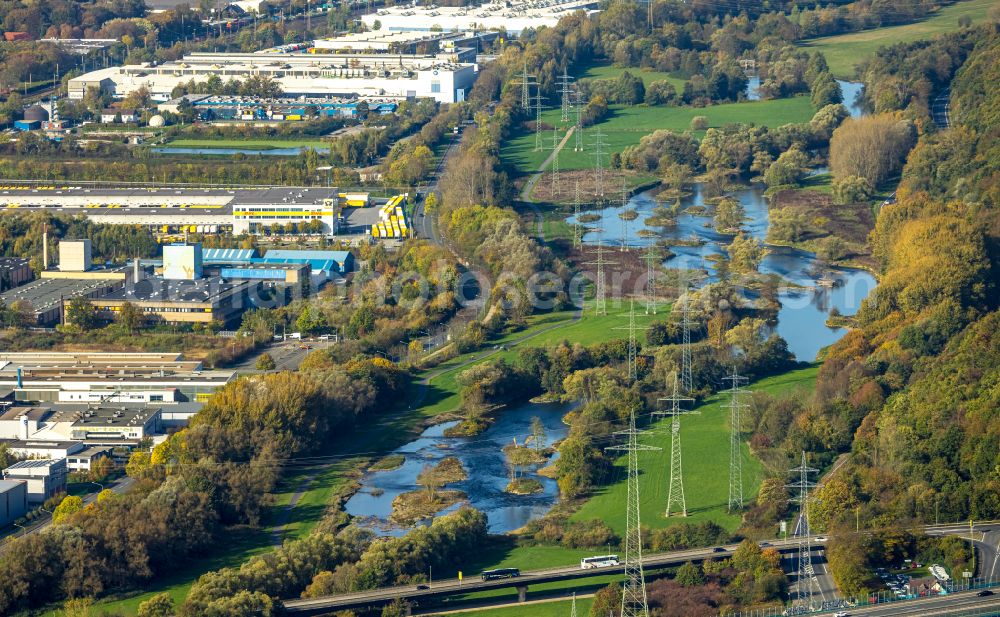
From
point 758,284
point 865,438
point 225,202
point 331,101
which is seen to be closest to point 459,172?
point 225,202

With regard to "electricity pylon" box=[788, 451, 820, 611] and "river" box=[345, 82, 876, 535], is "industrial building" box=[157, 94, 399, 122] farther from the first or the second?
"electricity pylon" box=[788, 451, 820, 611]

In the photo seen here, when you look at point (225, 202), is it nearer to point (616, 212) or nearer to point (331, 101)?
point (616, 212)

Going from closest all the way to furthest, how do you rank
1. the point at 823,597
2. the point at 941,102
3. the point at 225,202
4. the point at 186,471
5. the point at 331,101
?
the point at 823,597 → the point at 186,471 → the point at 225,202 → the point at 941,102 → the point at 331,101

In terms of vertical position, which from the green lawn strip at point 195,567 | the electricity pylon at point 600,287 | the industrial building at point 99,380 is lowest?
the green lawn strip at point 195,567

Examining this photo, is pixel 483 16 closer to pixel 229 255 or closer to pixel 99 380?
pixel 229 255

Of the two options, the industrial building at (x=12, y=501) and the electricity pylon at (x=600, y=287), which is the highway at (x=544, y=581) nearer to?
the industrial building at (x=12, y=501)

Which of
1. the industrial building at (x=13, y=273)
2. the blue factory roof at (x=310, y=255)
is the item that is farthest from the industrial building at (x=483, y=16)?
the industrial building at (x=13, y=273)
